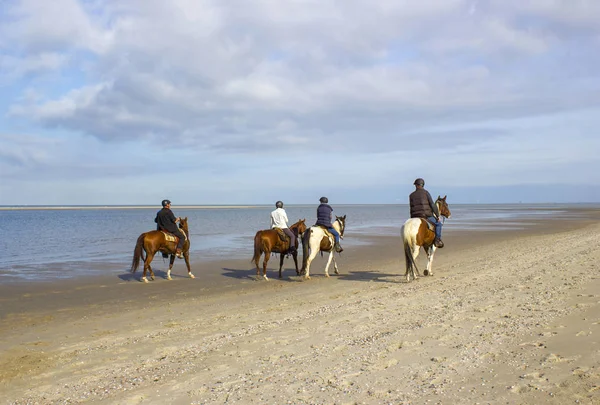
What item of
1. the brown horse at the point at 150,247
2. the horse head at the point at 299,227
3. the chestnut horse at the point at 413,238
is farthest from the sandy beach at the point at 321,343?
the horse head at the point at 299,227

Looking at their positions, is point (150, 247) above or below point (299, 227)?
below

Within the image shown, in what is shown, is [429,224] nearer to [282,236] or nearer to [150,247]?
[282,236]

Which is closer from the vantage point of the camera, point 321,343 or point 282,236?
point 321,343

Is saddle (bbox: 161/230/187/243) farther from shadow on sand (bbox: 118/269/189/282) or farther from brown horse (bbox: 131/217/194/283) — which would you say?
shadow on sand (bbox: 118/269/189/282)

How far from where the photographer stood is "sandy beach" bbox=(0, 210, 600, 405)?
4.89 m

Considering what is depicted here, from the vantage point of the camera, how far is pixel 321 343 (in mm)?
6547

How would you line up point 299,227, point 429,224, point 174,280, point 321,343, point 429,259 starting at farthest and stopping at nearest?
point 299,227 < point 174,280 < point 429,259 < point 429,224 < point 321,343

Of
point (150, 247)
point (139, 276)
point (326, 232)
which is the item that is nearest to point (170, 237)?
point (150, 247)

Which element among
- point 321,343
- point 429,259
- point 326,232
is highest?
point 326,232

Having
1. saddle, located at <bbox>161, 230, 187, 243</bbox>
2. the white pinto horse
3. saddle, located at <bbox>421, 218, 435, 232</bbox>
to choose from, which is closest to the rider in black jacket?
saddle, located at <bbox>161, 230, 187, 243</bbox>

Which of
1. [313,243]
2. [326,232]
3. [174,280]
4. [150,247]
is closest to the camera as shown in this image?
[313,243]

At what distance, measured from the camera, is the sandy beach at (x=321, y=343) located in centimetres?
489

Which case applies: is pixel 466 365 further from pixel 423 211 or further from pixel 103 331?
pixel 423 211

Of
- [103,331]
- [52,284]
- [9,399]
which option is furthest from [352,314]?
[52,284]
